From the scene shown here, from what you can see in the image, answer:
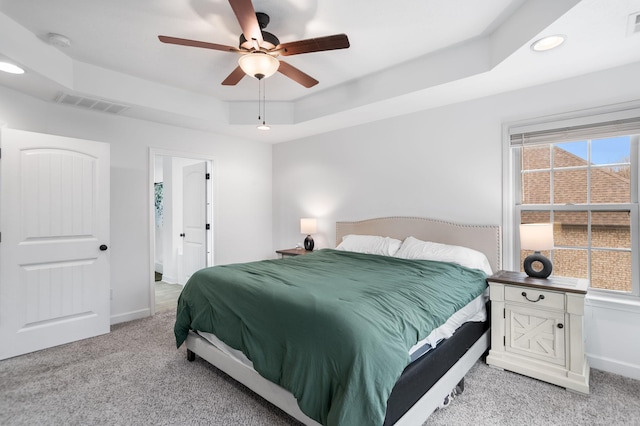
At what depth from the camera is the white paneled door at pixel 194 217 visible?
4715 mm

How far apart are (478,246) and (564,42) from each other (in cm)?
178

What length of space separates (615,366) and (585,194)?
1.39 m

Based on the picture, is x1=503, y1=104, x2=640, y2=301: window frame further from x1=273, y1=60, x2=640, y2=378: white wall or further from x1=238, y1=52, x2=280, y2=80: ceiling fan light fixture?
x1=238, y1=52, x2=280, y2=80: ceiling fan light fixture

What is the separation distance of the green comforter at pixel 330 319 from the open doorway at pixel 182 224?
215 cm

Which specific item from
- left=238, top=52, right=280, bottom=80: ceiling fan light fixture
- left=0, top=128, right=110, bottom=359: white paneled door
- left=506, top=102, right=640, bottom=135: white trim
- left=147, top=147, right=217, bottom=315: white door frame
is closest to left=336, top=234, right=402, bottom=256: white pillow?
left=506, top=102, right=640, bottom=135: white trim

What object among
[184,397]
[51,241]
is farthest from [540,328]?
[51,241]

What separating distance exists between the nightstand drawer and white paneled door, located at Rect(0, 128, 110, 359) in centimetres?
383

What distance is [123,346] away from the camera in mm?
2951

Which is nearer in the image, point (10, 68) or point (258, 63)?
A: point (258, 63)

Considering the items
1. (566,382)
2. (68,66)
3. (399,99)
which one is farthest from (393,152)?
(68,66)

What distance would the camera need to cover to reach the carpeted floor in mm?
1920

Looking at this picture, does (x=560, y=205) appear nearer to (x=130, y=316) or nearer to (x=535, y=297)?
(x=535, y=297)

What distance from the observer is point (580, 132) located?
8.68ft

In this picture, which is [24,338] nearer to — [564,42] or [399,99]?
[399,99]
